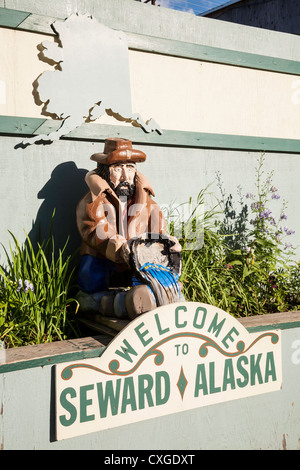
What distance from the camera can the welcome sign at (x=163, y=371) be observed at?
258 cm

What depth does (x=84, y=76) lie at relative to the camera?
368 cm

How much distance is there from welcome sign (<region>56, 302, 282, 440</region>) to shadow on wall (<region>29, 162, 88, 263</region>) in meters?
1.19

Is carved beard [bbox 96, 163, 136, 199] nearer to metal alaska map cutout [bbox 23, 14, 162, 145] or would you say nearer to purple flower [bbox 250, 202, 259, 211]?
metal alaska map cutout [bbox 23, 14, 162, 145]

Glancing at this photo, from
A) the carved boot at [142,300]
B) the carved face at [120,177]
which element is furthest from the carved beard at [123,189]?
the carved boot at [142,300]

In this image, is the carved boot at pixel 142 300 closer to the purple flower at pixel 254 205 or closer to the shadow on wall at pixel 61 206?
the shadow on wall at pixel 61 206

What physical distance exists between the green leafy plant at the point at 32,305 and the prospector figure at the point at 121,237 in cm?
22

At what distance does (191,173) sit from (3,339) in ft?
7.21

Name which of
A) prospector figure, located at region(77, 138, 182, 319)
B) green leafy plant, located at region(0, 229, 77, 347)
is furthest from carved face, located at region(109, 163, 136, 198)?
green leafy plant, located at region(0, 229, 77, 347)

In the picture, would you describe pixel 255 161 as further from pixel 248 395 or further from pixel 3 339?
pixel 3 339

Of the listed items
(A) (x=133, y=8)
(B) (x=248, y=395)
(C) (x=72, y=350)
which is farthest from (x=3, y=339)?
(A) (x=133, y=8)

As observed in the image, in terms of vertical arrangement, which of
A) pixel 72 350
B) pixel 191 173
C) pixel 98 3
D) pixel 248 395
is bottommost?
→ pixel 248 395

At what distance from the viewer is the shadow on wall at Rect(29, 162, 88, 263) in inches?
141

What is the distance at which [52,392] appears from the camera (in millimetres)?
2535

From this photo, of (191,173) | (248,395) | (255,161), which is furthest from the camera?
(255,161)
